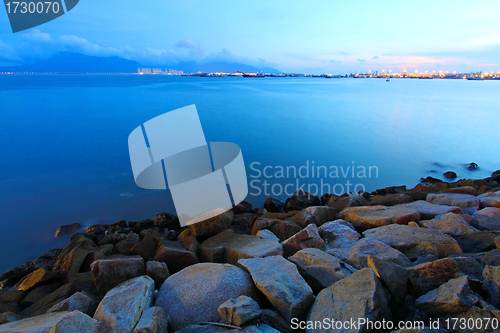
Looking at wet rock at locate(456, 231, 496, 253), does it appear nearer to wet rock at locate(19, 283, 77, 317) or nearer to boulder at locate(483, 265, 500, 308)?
boulder at locate(483, 265, 500, 308)

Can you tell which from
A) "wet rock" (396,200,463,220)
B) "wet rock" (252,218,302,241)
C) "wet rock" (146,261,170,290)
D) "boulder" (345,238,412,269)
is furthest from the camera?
"wet rock" (396,200,463,220)

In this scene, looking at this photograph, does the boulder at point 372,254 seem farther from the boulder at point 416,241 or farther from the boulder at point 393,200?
the boulder at point 393,200

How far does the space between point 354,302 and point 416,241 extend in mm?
1551

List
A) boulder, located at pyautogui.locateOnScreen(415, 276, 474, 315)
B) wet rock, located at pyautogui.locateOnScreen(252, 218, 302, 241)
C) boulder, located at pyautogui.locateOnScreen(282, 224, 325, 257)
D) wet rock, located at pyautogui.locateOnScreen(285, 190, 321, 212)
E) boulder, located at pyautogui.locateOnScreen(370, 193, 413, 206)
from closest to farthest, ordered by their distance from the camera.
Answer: boulder, located at pyautogui.locateOnScreen(415, 276, 474, 315) < boulder, located at pyautogui.locateOnScreen(282, 224, 325, 257) < wet rock, located at pyautogui.locateOnScreen(252, 218, 302, 241) < boulder, located at pyautogui.locateOnScreen(370, 193, 413, 206) < wet rock, located at pyautogui.locateOnScreen(285, 190, 321, 212)

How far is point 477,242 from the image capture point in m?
3.00

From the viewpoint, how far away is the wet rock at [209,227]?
12.1 ft

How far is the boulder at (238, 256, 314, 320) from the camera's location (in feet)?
6.64

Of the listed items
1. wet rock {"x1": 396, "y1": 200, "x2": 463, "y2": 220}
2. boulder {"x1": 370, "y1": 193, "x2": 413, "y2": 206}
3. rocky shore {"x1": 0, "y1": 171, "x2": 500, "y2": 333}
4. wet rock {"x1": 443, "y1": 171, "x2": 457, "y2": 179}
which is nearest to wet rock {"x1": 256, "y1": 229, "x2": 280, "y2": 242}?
rocky shore {"x1": 0, "y1": 171, "x2": 500, "y2": 333}

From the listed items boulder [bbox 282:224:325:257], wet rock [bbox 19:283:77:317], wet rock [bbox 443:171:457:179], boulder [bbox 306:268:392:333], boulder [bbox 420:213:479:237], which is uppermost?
boulder [bbox 306:268:392:333]

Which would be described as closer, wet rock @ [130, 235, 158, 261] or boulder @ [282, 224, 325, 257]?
boulder @ [282, 224, 325, 257]

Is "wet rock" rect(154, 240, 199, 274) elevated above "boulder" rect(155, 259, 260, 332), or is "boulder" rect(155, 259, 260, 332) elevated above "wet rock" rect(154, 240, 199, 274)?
"boulder" rect(155, 259, 260, 332)

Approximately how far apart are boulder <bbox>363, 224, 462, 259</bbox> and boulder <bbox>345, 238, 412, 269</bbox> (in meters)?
0.25

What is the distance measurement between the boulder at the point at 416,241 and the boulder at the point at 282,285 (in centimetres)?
142

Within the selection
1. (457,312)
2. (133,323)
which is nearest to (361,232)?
(457,312)
